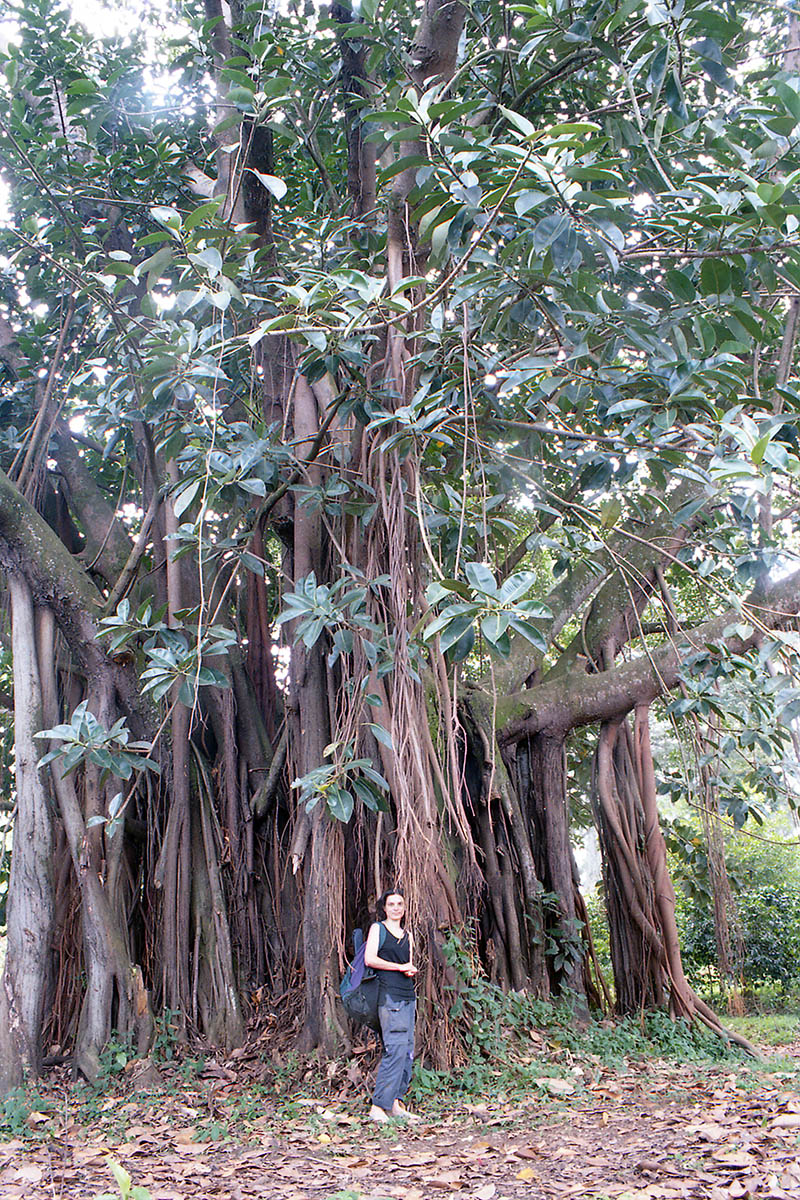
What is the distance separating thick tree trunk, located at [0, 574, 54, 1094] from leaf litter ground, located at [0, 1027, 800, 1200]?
0.81 feet

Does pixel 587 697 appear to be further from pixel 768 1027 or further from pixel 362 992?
pixel 768 1027

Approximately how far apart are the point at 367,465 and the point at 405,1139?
246 cm

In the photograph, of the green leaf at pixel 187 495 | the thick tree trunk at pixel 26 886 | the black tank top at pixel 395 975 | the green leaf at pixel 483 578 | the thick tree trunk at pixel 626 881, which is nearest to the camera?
→ the green leaf at pixel 483 578

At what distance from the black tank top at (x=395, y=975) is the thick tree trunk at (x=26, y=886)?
1.54 m

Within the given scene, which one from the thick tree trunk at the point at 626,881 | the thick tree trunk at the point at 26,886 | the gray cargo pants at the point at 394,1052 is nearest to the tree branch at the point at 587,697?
the thick tree trunk at the point at 626,881

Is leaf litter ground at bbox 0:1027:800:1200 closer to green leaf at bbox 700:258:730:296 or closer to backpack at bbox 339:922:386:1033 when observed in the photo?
backpack at bbox 339:922:386:1033

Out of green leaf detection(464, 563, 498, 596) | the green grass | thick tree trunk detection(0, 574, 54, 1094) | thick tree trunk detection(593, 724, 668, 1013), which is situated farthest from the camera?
the green grass

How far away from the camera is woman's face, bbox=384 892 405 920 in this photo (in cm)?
352

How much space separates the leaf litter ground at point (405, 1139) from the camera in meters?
2.48

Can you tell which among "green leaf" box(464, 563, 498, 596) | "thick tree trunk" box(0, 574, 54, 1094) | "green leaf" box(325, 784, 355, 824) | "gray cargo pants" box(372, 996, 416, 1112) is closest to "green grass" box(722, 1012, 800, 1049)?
"gray cargo pants" box(372, 996, 416, 1112)

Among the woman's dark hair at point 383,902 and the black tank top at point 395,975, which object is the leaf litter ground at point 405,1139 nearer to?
the black tank top at point 395,975

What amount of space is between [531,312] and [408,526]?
109cm

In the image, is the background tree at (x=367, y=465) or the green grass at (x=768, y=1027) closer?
the background tree at (x=367, y=465)

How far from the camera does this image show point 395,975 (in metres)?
3.52
